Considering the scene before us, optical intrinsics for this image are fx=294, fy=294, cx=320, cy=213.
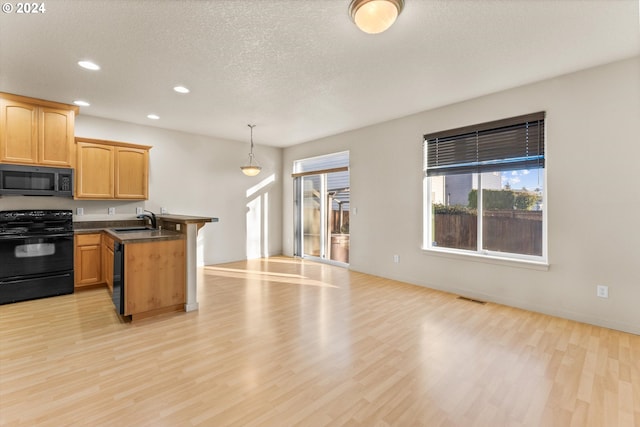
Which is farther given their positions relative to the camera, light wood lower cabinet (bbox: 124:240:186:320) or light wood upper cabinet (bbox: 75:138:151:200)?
light wood upper cabinet (bbox: 75:138:151:200)

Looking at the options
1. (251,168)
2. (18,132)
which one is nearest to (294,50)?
(251,168)

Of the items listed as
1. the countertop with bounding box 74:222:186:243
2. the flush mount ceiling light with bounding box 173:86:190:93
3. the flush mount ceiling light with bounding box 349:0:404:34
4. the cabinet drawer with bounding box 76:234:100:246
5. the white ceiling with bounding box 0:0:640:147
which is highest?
the flush mount ceiling light with bounding box 173:86:190:93

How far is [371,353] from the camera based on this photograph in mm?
2535

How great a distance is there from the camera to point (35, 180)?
3.99 meters

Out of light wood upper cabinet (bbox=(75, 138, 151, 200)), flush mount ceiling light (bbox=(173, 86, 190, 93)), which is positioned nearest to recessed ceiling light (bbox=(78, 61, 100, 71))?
flush mount ceiling light (bbox=(173, 86, 190, 93))

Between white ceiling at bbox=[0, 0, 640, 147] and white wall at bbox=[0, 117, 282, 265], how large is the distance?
1.28m

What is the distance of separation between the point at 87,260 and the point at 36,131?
6.18 ft

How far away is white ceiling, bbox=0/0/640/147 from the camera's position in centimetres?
222

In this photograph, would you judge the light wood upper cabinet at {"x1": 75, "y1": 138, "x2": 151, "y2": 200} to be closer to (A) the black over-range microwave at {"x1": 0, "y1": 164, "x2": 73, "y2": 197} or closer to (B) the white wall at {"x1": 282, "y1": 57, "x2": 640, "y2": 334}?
(A) the black over-range microwave at {"x1": 0, "y1": 164, "x2": 73, "y2": 197}

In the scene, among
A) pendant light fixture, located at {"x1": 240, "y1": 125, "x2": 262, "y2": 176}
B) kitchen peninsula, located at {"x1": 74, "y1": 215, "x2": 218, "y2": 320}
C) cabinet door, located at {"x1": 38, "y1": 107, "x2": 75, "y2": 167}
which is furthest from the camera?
pendant light fixture, located at {"x1": 240, "y1": 125, "x2": 262, "y2": 176}

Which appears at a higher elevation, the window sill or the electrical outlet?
the window sill

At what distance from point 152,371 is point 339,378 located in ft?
4.71

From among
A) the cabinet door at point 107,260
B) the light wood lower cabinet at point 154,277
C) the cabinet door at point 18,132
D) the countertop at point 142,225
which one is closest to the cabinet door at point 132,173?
the countertop at point 142,225

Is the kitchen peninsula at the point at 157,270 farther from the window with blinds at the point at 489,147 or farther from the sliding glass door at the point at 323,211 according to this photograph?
the window with blinds at the point at 489,147
